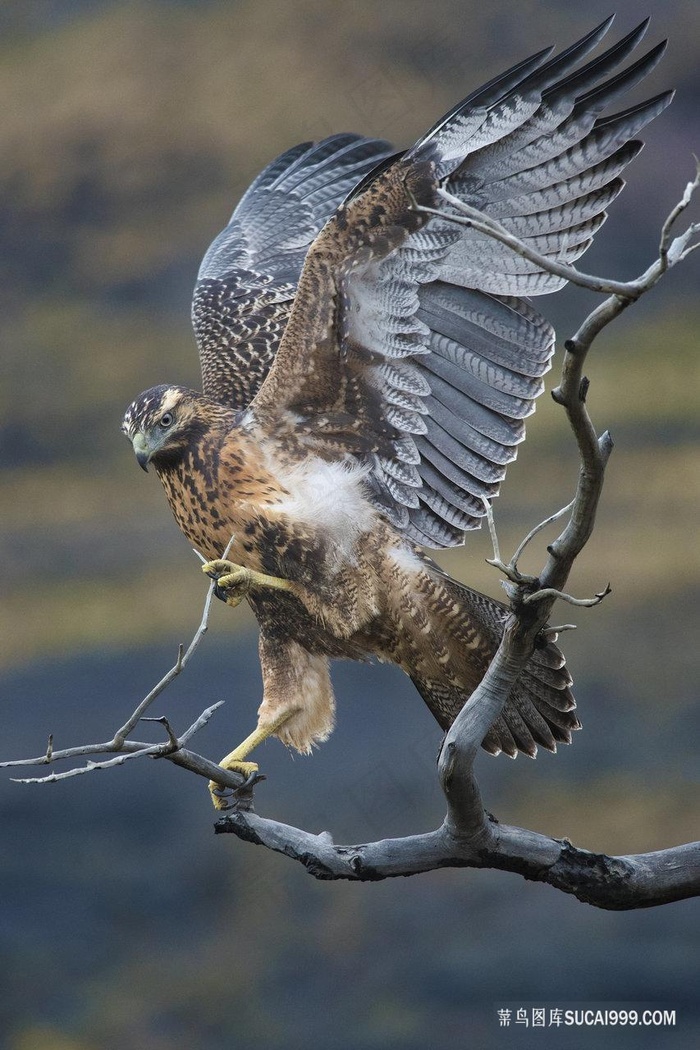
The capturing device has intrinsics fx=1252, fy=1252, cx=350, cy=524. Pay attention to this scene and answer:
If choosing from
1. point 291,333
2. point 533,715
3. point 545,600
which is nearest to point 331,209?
point 291,333

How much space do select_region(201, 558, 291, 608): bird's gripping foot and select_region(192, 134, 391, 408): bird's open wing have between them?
2.66 ft

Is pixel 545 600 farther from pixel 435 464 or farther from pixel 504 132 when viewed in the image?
pixel 504 132

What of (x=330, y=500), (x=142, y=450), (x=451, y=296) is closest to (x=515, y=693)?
(x=330, y=500)

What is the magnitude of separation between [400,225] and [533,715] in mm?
1110

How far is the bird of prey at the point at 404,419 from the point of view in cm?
258

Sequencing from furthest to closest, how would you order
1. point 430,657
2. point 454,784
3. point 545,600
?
point 430,657
point 454,784
point 545,600

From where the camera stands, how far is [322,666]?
9.71 ft

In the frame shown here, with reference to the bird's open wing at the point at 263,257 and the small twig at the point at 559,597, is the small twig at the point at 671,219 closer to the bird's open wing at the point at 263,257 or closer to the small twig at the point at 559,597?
the small twig at the point at 559,597

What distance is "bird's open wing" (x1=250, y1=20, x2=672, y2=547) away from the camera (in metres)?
2.55

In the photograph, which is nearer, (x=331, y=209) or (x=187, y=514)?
(x=187, y=514)

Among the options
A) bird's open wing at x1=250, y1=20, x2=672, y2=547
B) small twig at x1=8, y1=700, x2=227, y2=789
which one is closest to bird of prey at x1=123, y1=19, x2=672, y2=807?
bird's open wing at x1=250, y1=20, x2=672, y2=547

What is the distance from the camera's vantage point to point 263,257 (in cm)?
399

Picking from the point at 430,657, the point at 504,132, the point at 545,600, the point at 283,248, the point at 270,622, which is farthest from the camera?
the point at 283,248

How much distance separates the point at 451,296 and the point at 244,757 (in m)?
1.13
